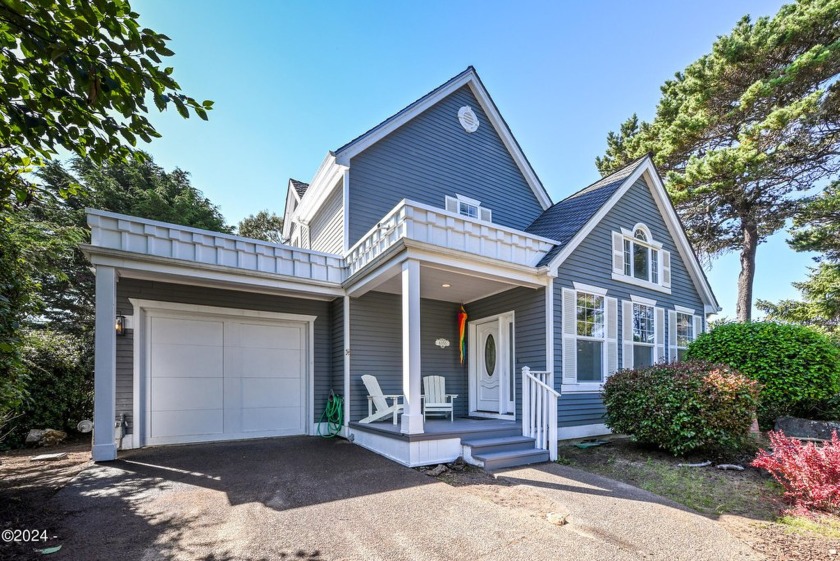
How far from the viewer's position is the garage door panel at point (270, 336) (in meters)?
7.62

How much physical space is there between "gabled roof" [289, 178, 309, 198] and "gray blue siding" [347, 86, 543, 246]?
357 centimetres

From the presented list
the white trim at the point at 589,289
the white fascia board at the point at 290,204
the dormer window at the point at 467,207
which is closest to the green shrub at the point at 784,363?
the white trim at the point at 589,289

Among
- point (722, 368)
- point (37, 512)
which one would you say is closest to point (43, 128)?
point (37, 512)

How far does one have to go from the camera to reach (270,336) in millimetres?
7824

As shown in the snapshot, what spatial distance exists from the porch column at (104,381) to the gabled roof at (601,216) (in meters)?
6.82

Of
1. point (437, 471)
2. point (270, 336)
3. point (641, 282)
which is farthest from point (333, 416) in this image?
point (641, 282)

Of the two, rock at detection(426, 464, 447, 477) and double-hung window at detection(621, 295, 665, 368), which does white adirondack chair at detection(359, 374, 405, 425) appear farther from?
double-hung window at detection(621, 295, 665, 368)

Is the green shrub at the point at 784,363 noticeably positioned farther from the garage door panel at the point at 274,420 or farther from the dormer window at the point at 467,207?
the garage door panel at the point at 274,420

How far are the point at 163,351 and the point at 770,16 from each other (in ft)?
62.2

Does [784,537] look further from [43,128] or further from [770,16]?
[770,16]

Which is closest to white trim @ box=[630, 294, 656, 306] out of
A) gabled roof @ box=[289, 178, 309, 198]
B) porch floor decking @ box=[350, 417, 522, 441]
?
porch floor decking @ box=[350, 417, 522, 441]

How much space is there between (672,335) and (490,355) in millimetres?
4618

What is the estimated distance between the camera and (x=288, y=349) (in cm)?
798

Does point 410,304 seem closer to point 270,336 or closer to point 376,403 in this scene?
point 376,403
